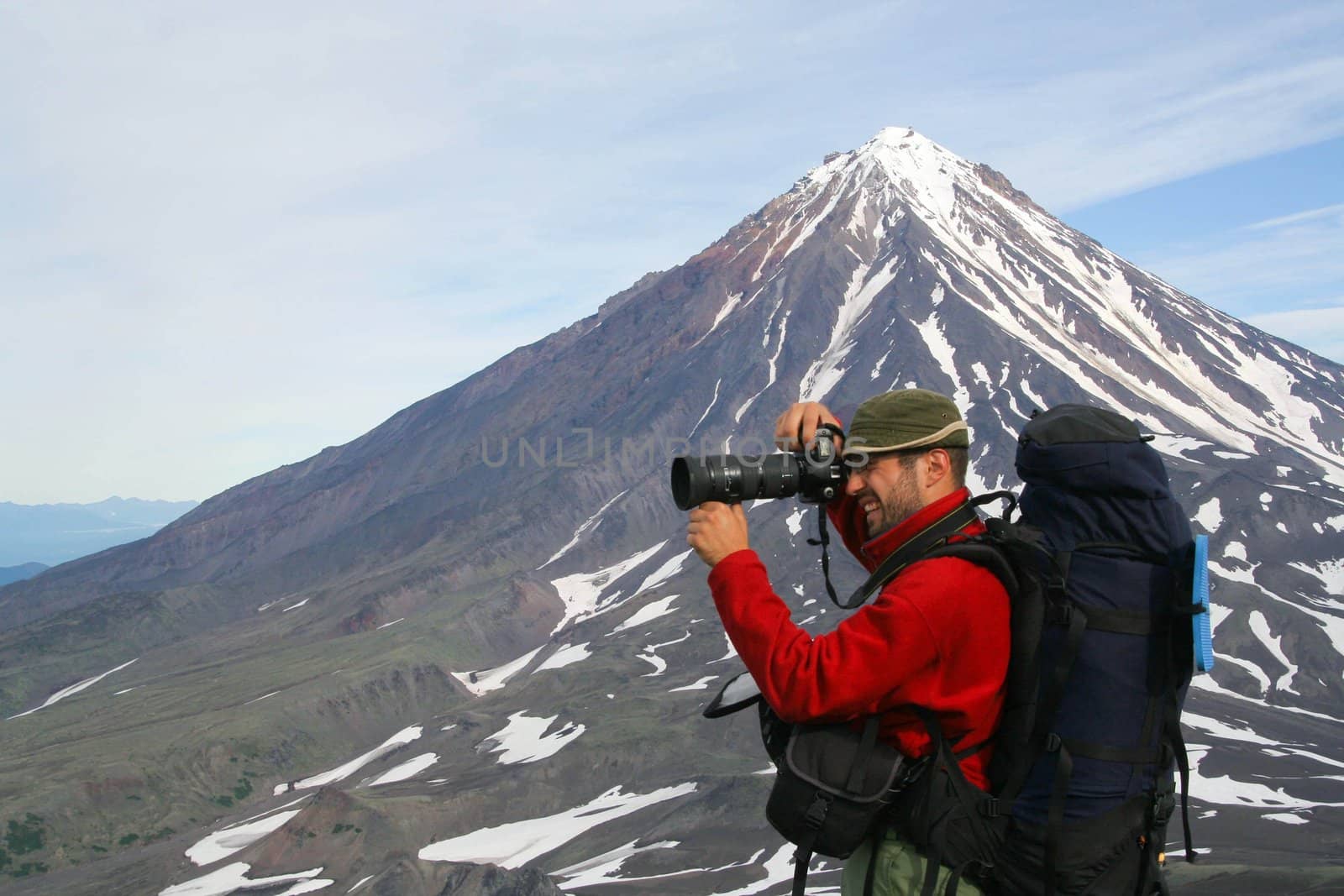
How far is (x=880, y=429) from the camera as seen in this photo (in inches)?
155

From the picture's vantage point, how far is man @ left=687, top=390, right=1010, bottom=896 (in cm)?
343

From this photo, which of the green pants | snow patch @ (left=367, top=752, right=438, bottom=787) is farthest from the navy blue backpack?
snow patch @ (left=367, top=752, right=438, bottom=787)

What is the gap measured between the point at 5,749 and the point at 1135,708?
408 ft

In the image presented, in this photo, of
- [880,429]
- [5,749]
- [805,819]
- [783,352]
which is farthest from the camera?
[783,352]

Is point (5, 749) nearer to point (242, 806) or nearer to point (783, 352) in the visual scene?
point (242, 806)

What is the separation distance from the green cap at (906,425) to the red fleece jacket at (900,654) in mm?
495

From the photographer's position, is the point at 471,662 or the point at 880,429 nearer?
the point at 880,429

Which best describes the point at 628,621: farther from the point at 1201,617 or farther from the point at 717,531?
the point at 1201,617

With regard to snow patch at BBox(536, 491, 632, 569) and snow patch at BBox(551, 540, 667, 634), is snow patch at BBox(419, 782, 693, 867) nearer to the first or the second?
snow patch at BBox(551, 540, 667, 634)

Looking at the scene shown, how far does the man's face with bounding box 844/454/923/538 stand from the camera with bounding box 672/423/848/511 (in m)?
0.07

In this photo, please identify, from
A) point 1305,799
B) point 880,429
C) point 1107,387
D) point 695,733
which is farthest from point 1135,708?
point 1107,387

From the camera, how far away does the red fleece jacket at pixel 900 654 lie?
342cm

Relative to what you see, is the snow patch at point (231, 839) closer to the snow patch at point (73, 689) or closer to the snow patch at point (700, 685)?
the snow patch at point (700, 685)

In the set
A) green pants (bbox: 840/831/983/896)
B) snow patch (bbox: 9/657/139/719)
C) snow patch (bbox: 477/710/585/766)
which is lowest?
snow patch (bbox: 477/710/585/766)
